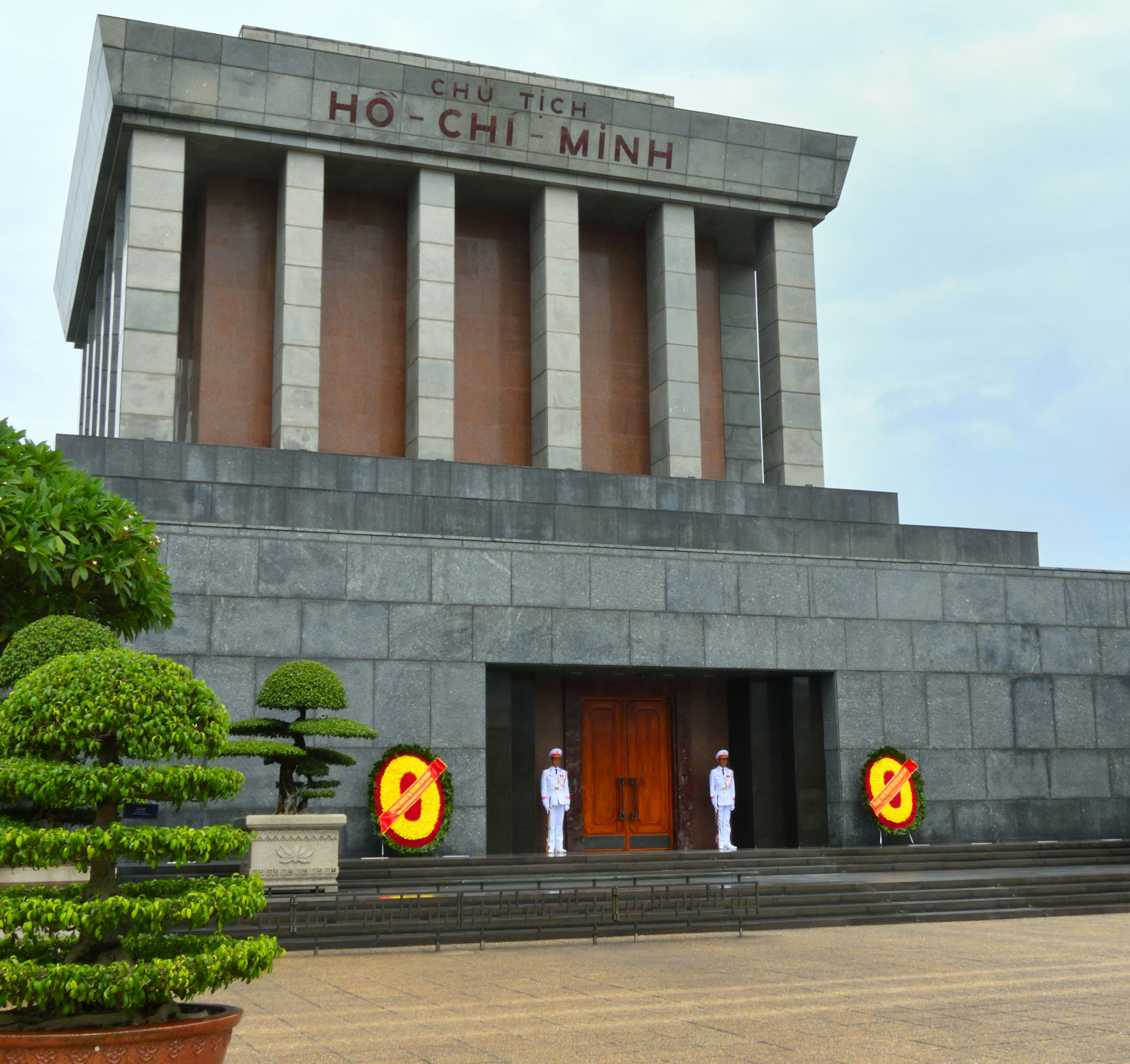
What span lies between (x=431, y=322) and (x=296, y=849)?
11.6m

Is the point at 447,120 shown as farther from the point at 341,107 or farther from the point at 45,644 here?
the point at 45,644

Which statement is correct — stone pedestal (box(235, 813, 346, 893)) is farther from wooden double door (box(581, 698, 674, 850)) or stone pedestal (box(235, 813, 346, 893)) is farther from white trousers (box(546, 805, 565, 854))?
wooden double door (box(581, 698, 674, 850))

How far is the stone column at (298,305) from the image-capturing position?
24.0 m

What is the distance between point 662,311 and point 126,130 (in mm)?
10629

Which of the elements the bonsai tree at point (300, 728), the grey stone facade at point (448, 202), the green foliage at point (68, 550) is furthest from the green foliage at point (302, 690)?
the grey stone facade at point (448, 202)

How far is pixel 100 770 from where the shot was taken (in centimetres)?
696

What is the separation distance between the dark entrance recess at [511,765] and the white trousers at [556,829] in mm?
524

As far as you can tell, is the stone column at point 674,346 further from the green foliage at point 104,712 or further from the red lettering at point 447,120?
the green foliage at point 104,712

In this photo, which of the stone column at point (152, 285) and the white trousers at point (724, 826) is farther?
the stone column at point (152, 285)

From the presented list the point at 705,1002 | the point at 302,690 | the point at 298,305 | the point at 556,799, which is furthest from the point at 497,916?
the point at 298,305

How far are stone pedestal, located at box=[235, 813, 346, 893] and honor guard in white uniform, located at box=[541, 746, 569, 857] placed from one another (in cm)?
449

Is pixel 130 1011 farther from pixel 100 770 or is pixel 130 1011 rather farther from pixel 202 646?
pixel 202 646

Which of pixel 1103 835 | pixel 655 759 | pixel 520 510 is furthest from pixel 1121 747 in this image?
pixel 520 510

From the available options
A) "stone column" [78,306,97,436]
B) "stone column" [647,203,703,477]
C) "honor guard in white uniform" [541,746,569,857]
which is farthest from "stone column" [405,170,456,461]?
"stone column" [78,306,97,436]
